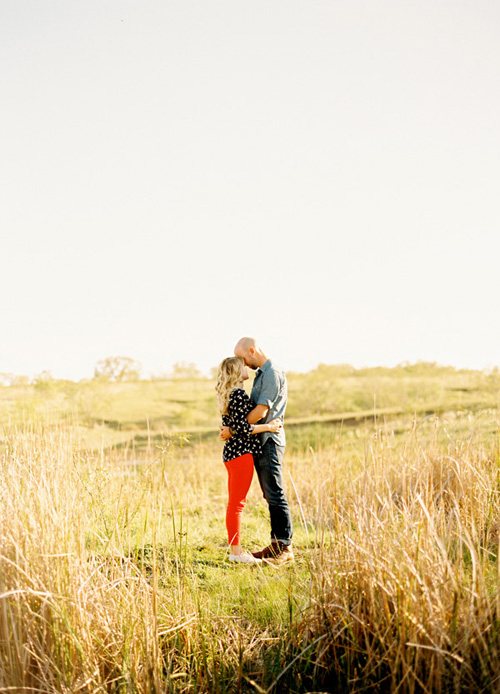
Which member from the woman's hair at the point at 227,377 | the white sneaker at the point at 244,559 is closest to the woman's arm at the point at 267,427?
the woman's hair at the point at 227,377

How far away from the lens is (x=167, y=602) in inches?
115

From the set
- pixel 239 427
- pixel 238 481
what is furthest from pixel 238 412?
→ pixel 238 481

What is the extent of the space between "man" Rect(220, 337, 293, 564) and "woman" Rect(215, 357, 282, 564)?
0.21 feet

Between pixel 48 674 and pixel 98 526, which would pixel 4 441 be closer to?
pixel 98 526

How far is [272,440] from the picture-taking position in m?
4.21

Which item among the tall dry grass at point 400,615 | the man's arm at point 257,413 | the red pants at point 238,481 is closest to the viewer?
the tall dry grass at point 400,615

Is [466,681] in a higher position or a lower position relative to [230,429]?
lower

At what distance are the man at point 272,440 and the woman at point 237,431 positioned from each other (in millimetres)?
64

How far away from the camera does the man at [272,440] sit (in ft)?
13.6

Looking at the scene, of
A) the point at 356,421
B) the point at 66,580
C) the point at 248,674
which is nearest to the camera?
the point at 66,580

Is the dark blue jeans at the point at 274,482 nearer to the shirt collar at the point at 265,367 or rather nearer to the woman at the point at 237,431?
the woman at the point at 237,431

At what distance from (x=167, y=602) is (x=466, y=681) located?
4.80ft

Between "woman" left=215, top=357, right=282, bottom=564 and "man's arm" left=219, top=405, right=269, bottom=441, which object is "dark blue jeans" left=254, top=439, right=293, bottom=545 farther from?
"man's arm" left=219, top=405, right=269, bottom=441

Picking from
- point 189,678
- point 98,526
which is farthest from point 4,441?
point 189,678
